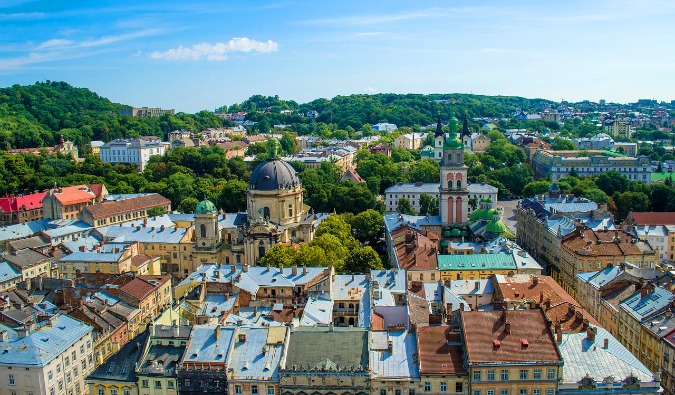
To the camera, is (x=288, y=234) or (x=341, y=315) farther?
(x=288, y=234)

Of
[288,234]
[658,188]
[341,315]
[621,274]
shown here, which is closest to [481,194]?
[658,188]

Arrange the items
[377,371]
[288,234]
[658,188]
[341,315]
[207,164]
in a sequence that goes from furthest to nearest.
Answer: [207,164] → [658,188] → [288,234] → [341,315] → [377,371]

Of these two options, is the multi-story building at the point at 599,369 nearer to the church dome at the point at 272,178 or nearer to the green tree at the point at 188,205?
the church dome at the point at 272,178

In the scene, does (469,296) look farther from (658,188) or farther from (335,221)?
(658,188)

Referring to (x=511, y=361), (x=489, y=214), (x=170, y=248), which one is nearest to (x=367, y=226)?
(x=489, y=214)

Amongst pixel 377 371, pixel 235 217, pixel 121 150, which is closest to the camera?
pixel 377 371

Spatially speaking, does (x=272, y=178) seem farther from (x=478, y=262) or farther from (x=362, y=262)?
(x=478, y=262)

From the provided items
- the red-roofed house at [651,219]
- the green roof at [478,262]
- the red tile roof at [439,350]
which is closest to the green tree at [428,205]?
the red-roofed house at [651,219]
